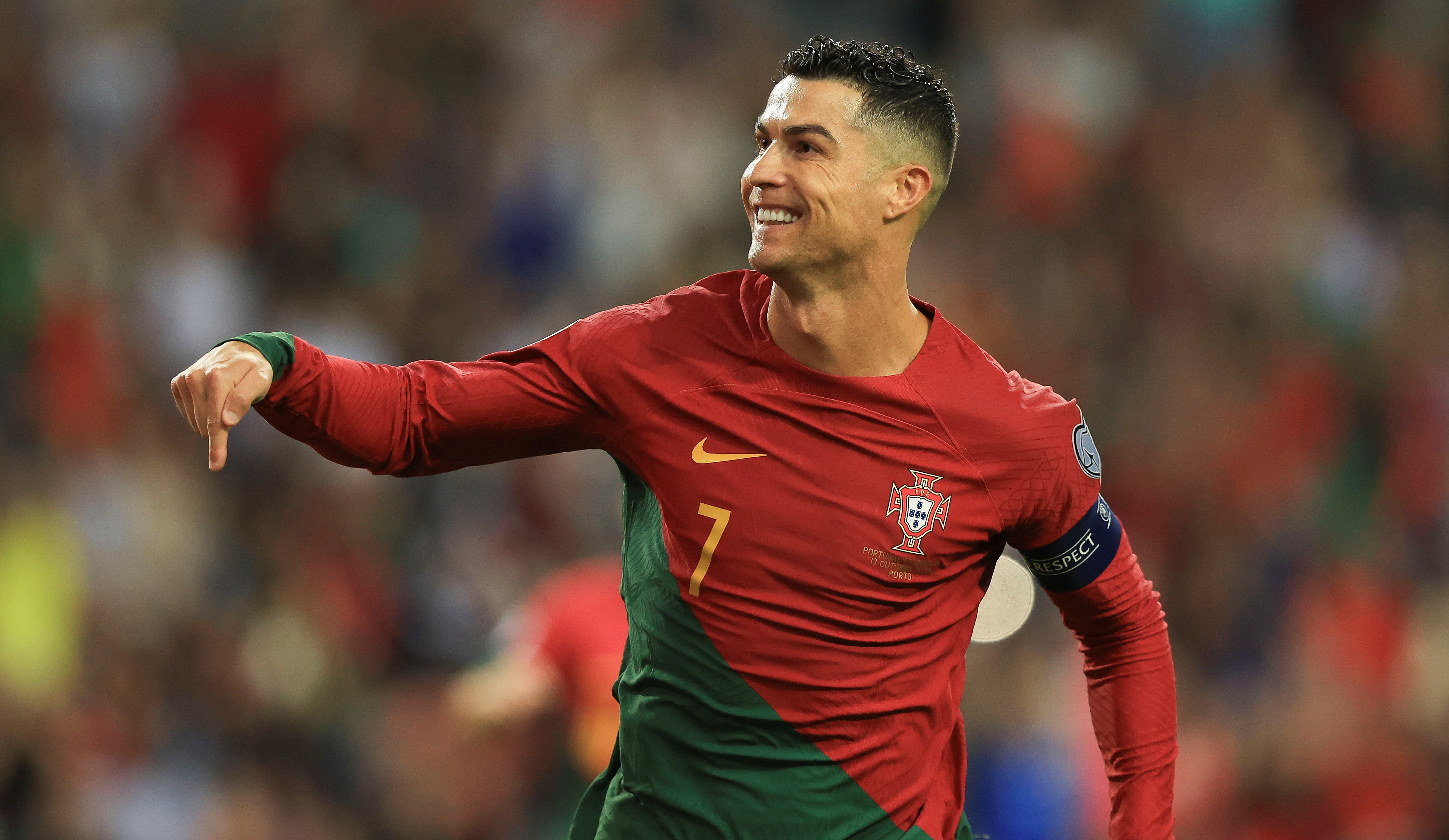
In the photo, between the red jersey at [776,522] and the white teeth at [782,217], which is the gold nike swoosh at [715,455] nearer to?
the red jersey at [776,522]

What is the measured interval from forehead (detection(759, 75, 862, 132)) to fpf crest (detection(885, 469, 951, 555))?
2.21 feet

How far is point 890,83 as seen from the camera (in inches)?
121

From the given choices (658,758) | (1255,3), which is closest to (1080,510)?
(658,758)

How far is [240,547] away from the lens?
7.22 metres

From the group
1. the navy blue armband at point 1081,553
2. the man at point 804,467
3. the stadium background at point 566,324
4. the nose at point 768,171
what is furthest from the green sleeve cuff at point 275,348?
the stadium background at point 566,324

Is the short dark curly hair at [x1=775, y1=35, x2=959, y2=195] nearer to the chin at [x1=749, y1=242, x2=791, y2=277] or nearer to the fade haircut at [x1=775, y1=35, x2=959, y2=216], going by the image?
the fade haircut at [x1=775, y1=35, x2=959, y2=216]

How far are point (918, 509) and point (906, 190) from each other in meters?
0.62

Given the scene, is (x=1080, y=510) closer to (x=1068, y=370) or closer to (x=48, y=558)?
(x=1068, y=370)

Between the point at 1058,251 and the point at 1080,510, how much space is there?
17.8 feet

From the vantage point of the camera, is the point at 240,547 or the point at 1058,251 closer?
the point at 240,547

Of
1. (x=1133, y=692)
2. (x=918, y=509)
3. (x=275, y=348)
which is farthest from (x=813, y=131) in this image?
(x=1133, y=692)

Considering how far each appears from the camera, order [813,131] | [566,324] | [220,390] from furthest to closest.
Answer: [566,324] < [813,131] < [220,390]

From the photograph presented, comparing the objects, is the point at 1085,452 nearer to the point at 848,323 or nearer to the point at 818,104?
the point at 848,323

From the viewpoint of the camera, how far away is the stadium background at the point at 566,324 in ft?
21.8
